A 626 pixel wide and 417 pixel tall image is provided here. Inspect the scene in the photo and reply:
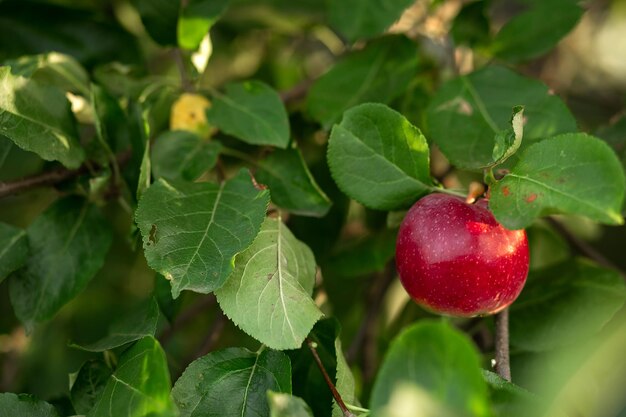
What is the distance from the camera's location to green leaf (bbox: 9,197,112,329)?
90 centimetres

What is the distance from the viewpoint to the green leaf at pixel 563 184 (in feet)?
2.15

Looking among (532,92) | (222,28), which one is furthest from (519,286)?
(222,28)

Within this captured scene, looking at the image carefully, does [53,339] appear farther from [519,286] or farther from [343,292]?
[519,286]

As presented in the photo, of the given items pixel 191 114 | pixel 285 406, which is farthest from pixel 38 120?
pixel 285 406

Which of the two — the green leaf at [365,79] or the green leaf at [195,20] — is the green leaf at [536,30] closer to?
the green leaf at [365,79]

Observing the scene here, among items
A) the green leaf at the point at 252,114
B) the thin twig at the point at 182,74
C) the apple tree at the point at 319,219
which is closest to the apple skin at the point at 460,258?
the apple tree at the point at 319,219

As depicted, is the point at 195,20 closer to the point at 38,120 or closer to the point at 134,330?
the point at 38,120

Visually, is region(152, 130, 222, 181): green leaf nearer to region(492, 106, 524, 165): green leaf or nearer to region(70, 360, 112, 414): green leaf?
region(70, 360, 112, 414): green leaf

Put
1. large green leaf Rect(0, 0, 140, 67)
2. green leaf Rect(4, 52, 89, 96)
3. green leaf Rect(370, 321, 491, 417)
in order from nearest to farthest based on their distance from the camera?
green leaf Rect(370, 321, 491, 417) → green leaf Rect(4, 52, 89, 96) → large green leaf Rect(0, 0, 140, 67)

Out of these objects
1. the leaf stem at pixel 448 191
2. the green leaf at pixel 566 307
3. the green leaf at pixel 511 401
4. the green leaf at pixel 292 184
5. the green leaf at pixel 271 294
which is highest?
the leaf stem at pixel 448 191

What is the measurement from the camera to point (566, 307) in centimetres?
99

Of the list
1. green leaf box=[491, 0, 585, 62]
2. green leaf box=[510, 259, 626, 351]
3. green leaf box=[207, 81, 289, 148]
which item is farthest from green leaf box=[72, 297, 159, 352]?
green leaf box=[491, 0, 585, 62]

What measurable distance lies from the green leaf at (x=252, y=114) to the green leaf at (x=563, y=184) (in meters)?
0.30

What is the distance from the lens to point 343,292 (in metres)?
1.24
